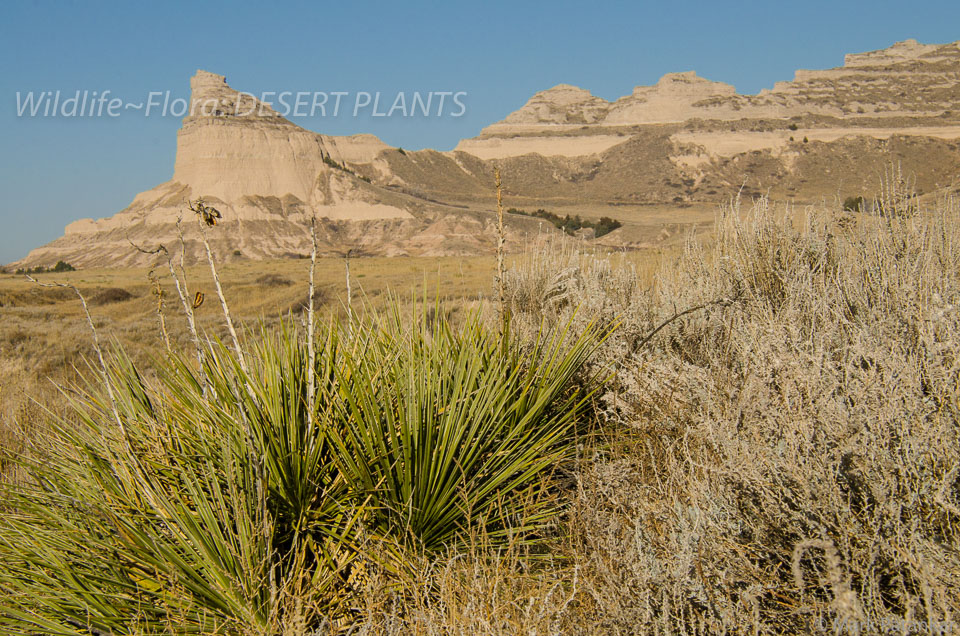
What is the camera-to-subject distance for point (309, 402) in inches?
90.2

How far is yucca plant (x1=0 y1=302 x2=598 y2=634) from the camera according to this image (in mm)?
2053

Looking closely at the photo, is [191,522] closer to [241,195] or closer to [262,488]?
[262,488]

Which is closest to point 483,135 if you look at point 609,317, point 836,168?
point 836,168

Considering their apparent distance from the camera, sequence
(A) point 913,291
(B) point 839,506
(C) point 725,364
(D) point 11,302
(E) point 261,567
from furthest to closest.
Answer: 1. (D) point 11,302
2. (C) point 725,364
3. (A) point 913,291
4. (E) point 261,567
5. (B) point 839,506

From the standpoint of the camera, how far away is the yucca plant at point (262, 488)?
205cm

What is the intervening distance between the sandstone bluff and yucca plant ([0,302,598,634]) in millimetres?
48634

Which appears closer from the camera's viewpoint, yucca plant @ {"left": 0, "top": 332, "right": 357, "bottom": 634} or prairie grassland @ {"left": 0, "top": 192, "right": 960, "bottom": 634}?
prairie grassland @ {"left": 0, "top": 192, "right": 960, "bottom": 634}

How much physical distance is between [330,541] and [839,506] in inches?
66.0

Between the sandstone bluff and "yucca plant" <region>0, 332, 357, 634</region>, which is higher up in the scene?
the sandstone bluff

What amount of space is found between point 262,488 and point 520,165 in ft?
309

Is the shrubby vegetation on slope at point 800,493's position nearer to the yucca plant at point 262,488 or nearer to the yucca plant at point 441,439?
the yucca plant at point 441,439

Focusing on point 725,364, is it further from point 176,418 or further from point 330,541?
point 176,418

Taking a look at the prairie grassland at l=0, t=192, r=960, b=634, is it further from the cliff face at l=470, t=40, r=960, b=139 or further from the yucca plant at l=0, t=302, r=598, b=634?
the cliff face at l=470, t=40, r=960, b=139

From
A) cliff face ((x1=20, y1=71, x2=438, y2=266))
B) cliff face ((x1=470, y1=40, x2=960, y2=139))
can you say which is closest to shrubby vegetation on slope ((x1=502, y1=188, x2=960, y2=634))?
cliff face ((x1=20, y1=71, x2=438, y2=266))
